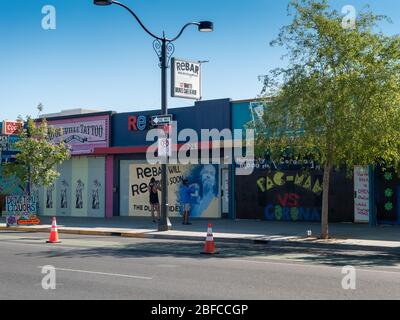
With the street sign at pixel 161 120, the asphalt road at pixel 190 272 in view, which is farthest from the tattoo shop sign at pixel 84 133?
the asphalt road at pixel 190 272

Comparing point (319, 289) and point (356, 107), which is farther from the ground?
point (356, 107)

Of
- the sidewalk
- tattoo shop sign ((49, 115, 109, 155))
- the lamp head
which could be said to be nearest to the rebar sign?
the lamp head

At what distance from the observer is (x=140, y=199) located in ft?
96.6

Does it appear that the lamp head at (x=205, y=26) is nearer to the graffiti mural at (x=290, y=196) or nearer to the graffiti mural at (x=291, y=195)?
the graffiti mural at (x=290, y=196)

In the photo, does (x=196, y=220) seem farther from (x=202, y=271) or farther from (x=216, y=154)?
(x=202, y=271)

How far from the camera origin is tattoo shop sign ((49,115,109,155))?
3058 cm

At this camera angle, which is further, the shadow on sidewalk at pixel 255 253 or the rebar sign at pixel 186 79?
the rebar sign at pixel 186 79

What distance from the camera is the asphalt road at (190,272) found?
919 cm

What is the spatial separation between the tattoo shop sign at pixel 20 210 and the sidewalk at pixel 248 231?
57cm

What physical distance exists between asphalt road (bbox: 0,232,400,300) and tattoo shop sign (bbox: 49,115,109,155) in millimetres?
13352

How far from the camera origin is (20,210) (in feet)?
85.2

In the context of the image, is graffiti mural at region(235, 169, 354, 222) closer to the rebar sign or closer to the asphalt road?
the rebar sign

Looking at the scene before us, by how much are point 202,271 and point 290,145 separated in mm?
7171
